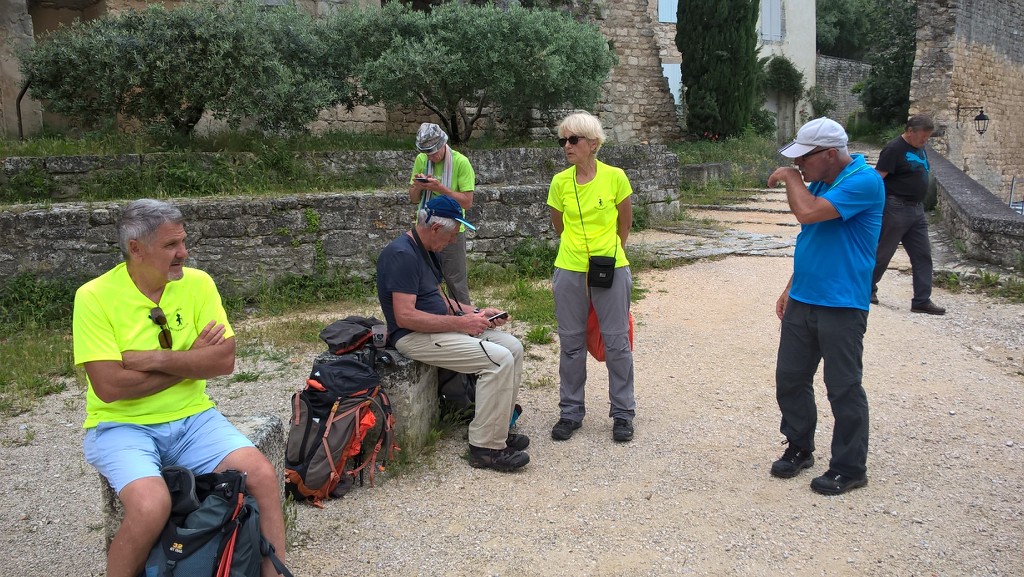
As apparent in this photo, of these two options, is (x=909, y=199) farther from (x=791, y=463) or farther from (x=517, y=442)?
(x=517, y=442)

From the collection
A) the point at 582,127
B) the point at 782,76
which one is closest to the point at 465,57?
the point at 582,127

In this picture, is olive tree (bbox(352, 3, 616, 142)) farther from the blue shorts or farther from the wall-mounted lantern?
the wall-mounted lantern

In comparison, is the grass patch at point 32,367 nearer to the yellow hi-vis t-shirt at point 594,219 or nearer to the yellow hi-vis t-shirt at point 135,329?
the yellow hi-vis t-shirt at point 135,329

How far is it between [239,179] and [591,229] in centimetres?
498

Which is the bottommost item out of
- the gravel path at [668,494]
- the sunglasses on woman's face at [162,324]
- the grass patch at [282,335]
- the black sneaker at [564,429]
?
the gravel path at [668,494]

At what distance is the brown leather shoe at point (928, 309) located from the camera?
6.59m

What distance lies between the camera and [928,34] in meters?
17.8

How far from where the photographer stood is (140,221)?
268 centimetres

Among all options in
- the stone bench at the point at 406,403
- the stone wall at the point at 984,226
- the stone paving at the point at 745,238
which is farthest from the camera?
the stone paving at the point at 745,238

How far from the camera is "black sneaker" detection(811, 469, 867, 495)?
3449 millimetres

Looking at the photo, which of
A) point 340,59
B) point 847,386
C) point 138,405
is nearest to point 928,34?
point 340,59

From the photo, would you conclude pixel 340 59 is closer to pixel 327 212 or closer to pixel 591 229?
pixel 327 212

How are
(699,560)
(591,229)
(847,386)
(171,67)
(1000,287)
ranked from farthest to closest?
1. (171,67)
2. (1000,287)
3. (591,229)
4. (847,386)
5. (699,560)

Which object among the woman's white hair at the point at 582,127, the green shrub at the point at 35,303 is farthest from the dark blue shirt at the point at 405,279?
the green shrub at the point at 35,303
